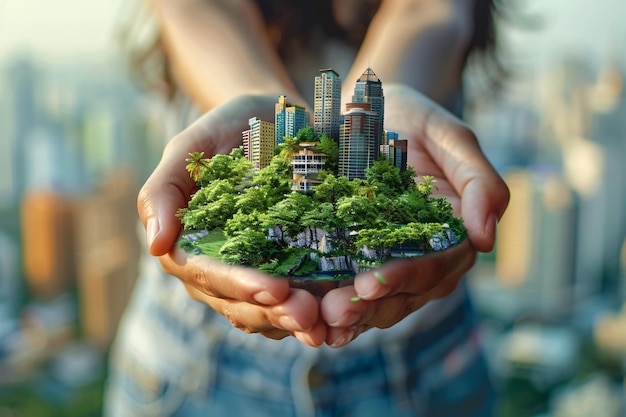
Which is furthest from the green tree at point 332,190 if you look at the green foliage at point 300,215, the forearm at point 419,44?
the forearm at point 419,44

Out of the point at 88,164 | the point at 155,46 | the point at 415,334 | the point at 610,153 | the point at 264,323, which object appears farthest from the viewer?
the point at 610,153

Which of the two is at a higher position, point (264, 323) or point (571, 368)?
point (264, 323)

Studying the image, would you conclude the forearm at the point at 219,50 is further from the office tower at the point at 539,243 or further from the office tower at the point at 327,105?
the office tower at the point at 539,243

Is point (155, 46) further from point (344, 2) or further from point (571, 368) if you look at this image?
point (571, 368)

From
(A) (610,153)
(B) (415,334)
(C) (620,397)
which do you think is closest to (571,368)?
(C) (620,397)

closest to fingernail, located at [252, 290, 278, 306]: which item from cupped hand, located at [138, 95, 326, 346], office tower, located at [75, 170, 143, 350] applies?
cupped hand, located at [138, 95, 326, 346]

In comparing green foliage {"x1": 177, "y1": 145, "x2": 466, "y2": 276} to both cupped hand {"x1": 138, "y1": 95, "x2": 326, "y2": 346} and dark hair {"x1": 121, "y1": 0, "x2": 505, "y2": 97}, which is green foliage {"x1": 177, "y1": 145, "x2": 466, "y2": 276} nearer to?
cupped hand {"x1": 138, "y1": 95, "x2": 326, "y2": 346}
